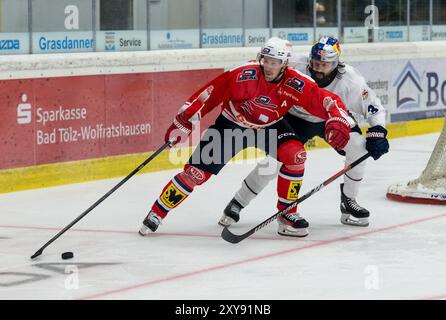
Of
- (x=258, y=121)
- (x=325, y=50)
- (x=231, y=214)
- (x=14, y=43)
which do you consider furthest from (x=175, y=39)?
(x=258, y=121)

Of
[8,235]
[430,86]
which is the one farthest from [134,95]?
[430,86]

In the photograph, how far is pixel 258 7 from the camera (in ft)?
38.2

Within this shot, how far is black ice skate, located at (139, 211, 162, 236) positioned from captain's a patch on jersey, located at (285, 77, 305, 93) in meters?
1.12

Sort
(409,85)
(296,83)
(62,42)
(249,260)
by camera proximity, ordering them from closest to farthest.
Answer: (249,260), (296,83), (62,42), (409,85)

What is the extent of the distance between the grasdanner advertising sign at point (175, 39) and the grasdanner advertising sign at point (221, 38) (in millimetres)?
118

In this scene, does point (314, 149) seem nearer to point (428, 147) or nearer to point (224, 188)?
point (428, 147)

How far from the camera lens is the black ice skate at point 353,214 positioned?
7.46 m

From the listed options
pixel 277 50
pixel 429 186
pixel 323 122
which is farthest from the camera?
pixel 429 186

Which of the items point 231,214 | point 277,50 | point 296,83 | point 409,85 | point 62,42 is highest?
point 62,42

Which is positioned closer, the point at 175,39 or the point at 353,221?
the point at 353,221

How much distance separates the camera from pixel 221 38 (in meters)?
11.2

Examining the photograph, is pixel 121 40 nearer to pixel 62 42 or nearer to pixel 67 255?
pixel 62 42

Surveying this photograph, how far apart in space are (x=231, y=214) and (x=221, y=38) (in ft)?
13.0

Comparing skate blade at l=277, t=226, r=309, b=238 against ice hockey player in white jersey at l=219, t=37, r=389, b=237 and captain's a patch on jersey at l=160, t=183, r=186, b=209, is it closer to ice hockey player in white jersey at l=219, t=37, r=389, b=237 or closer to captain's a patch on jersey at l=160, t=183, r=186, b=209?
ice hockey player in white jersey at l=219, t=37, r=389, b=237
